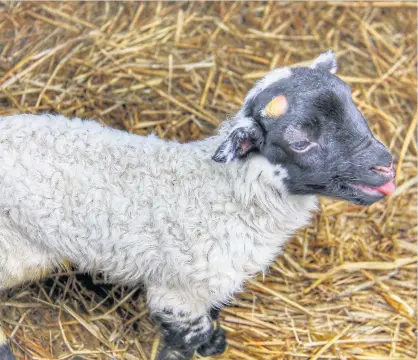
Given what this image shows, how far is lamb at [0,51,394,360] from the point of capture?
2.77 meters

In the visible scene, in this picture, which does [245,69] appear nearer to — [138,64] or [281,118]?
[138,64]

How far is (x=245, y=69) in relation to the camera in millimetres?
4645

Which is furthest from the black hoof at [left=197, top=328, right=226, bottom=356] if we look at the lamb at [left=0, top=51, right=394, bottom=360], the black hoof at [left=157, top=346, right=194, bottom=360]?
the lamb at [left=0, top=51, right=394, bottom=360]

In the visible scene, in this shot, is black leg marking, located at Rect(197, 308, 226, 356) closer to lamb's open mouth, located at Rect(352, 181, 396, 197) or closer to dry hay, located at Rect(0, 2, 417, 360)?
dry hay, located at Rect(0, 2, 417, 360)

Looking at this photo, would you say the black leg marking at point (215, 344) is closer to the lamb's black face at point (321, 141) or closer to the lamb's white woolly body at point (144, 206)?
the lamb's white woolly body at point (144, 206)

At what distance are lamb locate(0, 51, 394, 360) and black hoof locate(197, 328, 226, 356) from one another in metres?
0.53

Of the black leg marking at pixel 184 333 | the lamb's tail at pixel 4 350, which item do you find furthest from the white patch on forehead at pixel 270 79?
the lamb's tail at pixel 4 350

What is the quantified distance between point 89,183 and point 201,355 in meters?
1.30

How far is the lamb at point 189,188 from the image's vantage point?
277 cm

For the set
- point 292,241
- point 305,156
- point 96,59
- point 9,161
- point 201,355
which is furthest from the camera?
point 96,59

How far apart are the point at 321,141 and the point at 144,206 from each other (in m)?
0.88

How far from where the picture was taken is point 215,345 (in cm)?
366

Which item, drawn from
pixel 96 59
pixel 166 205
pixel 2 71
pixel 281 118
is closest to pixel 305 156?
pixel 281 118

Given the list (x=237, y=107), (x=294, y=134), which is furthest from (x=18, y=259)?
(x=237, y=107)
